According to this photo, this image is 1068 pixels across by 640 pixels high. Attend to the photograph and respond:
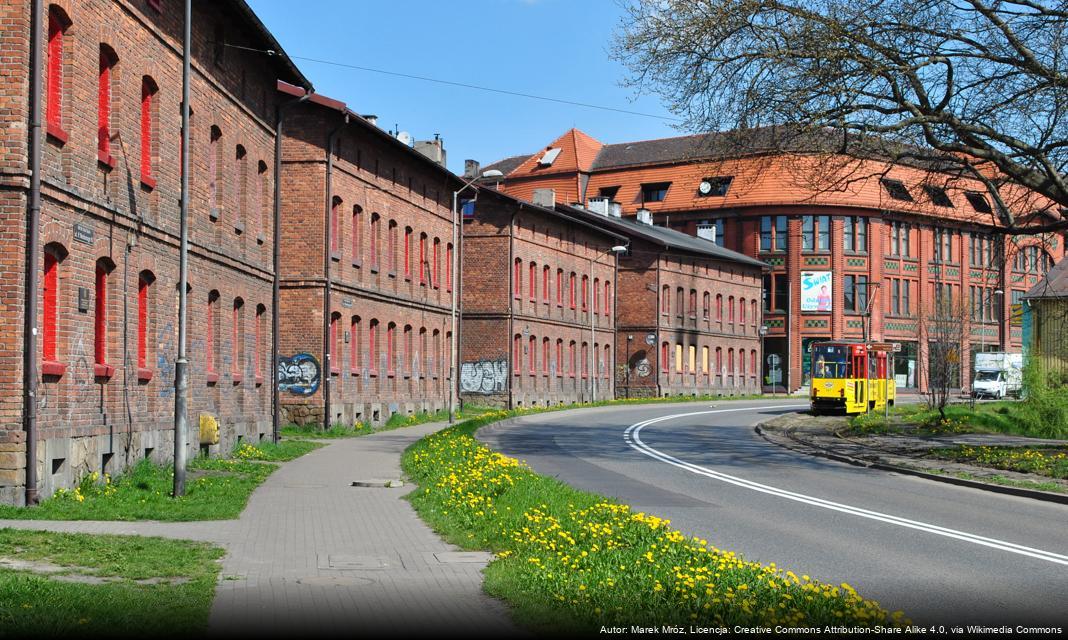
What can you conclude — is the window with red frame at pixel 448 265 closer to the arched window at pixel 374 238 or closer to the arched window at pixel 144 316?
the arched window at pixel 374 238

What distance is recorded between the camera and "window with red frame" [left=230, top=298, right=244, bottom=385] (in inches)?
1013

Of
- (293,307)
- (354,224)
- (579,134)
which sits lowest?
(293,307)

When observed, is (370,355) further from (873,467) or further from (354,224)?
(873,467)

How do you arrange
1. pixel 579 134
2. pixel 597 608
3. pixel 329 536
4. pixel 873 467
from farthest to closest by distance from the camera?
pixel 579 134 → pixel 873 467 → pixel 329 536 → pixel 597 608

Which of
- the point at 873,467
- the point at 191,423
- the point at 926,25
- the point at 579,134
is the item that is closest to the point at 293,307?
the point at 191,423

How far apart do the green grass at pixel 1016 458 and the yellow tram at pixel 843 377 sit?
66.6 ft

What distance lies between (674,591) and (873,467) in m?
17.0

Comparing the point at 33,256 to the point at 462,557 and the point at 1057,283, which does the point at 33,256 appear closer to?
the point at 462,557

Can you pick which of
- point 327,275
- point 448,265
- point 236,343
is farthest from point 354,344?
point 448,265

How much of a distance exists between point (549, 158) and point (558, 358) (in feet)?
125

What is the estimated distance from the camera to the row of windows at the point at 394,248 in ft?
120

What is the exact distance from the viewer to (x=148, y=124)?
68.1ft

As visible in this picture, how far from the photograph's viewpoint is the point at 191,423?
2261 centimetres

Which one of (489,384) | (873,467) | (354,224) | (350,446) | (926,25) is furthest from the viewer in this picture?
(489,384)
